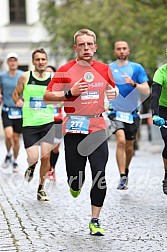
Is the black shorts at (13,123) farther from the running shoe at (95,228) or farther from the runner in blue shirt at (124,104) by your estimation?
the running shoe at (95,228)

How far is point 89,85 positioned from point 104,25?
20.5 m

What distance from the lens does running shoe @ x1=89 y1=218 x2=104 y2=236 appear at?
6801mm

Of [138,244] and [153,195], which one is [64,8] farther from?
[138,244]

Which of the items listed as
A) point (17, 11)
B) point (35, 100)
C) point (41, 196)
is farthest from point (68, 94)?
point (17, 11)

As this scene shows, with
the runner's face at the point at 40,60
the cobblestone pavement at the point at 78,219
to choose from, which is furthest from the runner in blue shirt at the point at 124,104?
the runner's face at the point at 40,60

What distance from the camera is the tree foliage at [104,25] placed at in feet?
71.1

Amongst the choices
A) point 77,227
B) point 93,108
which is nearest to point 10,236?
A: point 77,227

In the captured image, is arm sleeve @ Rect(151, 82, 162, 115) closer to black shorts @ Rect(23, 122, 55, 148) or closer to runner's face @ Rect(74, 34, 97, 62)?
runner's face @ Rect(74, 34, 97, 62)

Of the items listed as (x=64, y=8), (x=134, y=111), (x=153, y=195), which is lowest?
(x=153, y=195)

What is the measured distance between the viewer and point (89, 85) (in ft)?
23.0

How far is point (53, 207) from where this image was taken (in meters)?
8.64

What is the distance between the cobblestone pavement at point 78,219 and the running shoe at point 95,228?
0.06 meters

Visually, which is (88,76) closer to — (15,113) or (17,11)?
(15,113)

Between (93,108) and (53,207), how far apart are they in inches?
77.2
